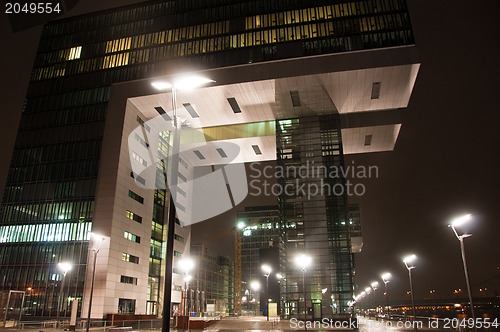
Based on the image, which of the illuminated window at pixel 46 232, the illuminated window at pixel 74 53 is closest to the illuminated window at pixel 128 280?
the illuminated window at pixel 46 232

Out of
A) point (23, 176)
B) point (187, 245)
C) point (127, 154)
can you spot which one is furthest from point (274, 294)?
point (23, 176)

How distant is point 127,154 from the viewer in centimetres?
4962

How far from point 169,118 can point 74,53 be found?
57.2 feet

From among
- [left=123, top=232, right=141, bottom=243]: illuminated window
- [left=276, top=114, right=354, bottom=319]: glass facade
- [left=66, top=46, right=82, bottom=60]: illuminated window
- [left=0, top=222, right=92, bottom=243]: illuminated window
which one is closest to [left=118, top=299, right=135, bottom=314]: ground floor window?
[left=123, top=232, right=141, bottom=243]: illuminated window

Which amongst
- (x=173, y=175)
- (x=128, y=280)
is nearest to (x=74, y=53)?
(x=128, y=280)

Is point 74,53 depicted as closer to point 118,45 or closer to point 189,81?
point 118,45

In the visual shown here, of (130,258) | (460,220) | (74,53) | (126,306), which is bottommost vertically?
(126,306)

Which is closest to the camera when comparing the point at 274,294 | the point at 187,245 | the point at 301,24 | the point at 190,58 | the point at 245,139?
the point at 301,24

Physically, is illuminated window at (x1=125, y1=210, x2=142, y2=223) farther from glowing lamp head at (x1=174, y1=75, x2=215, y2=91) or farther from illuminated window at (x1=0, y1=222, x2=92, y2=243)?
glowing lamp head at (x1=174, y1=75, x2=215, y2=91)

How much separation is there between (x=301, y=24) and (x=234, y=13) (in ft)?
31.9

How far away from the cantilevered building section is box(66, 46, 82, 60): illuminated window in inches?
12.0

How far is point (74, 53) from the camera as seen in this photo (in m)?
56.3

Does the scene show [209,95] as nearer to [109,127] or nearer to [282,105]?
[282,105]

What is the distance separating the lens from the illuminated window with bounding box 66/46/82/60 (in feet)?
184
